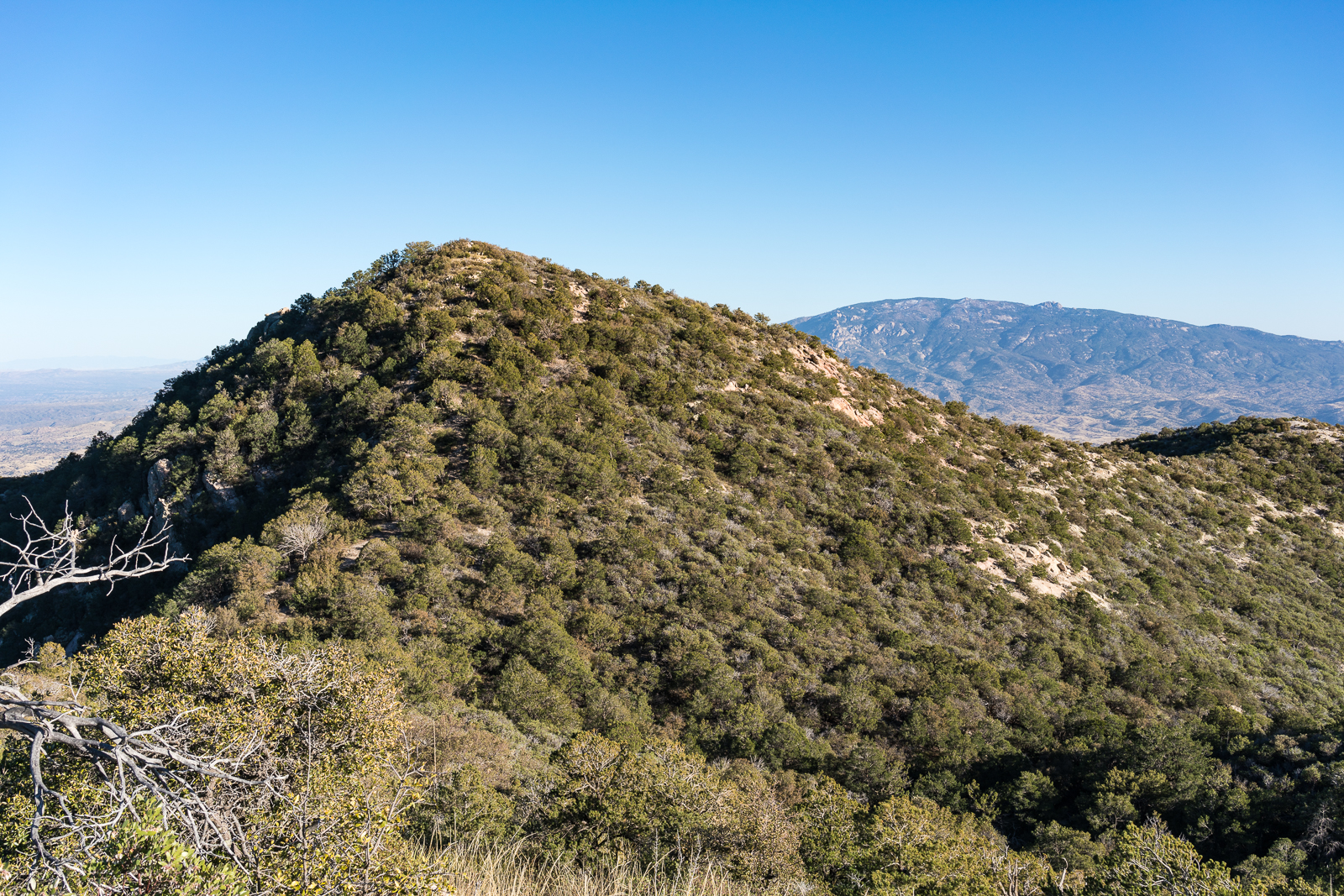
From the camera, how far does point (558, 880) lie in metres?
8.90

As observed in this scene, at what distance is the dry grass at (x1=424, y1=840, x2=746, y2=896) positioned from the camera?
7598mm

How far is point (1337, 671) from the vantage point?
28.3m

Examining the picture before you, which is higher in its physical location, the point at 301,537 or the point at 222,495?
the point at 222,495

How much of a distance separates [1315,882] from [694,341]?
31.0 metres

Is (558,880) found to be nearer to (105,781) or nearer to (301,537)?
(105,781)

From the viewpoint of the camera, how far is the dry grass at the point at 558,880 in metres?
7.60

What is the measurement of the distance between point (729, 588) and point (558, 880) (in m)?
15.9

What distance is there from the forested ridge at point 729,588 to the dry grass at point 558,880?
1675 mm

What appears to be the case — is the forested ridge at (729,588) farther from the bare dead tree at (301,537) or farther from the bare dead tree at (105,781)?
the bare dead tree at (105,781)

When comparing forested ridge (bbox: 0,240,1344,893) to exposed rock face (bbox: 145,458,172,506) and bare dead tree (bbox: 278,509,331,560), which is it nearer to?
bare dead tree (bbox: 278,509,331,560)

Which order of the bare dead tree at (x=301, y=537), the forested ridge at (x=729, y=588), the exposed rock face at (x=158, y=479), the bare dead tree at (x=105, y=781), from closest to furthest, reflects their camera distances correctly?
the bare dead tree at (x=105, y=781)
the forested ridge at (x=729, y=588)
the bare dead tree at (x=301, y=537)
the exposed rock face at (x=158, y=479)

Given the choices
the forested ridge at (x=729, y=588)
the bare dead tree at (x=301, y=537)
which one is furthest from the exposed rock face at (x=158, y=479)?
the bare dead tree at (x=301, y=537)

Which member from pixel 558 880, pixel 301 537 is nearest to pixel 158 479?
pixel 301 537

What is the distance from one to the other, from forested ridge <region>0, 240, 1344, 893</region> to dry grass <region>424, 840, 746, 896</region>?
1675mm
